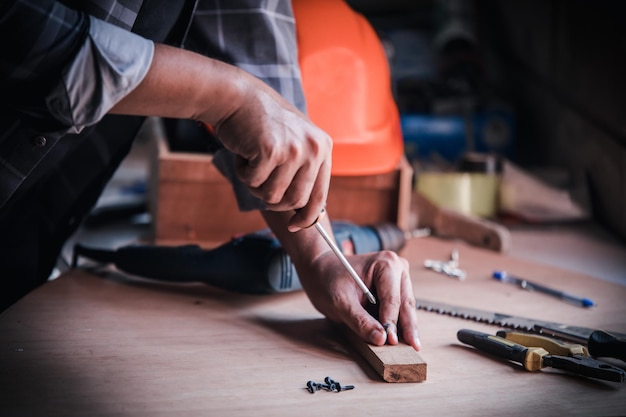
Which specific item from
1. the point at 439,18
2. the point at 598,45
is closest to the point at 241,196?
the point at 598,45

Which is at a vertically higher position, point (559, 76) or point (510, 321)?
point (559, 76)

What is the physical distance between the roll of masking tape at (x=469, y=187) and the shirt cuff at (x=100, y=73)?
4.08 ft

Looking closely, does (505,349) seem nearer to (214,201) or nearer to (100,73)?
(100,73)

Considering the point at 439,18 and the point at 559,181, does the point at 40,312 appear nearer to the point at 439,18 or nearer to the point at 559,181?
the point at 559,181

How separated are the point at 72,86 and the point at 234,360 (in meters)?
0.45

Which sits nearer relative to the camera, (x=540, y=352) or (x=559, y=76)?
(x=540, y=352)

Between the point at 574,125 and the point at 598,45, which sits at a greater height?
the point at 598,45

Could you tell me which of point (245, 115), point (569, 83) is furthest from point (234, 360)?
point (569, 83)

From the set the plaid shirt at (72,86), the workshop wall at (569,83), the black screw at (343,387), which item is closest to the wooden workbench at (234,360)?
the black screw at (343,387)

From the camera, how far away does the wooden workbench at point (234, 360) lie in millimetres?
875

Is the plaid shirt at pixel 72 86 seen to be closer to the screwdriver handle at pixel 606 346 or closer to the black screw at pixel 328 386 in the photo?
the black screw at pixel 328 386

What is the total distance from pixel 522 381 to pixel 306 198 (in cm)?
38

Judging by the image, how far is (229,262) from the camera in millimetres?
1287

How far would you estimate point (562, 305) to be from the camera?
1.30 metres
